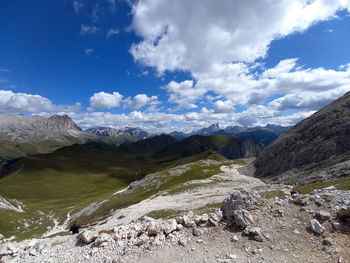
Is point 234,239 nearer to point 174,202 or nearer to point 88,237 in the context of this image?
point 88,237

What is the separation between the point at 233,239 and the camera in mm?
17453

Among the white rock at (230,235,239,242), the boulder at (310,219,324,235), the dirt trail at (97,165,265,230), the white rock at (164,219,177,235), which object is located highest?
the white rock at (164,219,177,235)

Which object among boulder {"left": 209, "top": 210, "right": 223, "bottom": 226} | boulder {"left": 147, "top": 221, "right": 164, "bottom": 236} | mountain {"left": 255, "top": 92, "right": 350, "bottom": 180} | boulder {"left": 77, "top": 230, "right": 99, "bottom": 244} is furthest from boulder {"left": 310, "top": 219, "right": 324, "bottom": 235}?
mountain {"left": 255, "top": 92, "right": 350, "bottom": 180}

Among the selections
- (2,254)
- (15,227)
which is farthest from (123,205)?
(2,254)

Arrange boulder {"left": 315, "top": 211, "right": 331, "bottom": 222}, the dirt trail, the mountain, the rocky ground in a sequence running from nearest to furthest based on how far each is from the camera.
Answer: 1. the rocky ground
2. boulder {"left": 315, "top": 211, "right": 331, "bottom": 222}
3. the dirt trail
4. the mountain

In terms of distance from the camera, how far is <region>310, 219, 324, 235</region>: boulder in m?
16.7

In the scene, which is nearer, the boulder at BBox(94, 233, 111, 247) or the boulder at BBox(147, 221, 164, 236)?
the boulder at BBox(147, 221, 164, 236)

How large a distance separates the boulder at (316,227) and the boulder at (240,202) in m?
4.57

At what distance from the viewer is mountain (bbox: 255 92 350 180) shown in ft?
304

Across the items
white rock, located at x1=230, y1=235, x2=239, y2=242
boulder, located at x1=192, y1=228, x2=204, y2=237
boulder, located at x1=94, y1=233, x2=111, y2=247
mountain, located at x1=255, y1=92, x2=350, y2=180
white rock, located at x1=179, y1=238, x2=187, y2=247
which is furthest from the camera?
mountain, located at x1=255, y1=92, x2=350, y2=180

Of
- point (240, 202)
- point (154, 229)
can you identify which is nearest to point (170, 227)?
point (154, 229)

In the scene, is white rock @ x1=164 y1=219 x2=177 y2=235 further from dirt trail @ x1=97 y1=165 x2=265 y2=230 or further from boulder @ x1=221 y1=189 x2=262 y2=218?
dirt trail @ x1=97 y1=165 x2=265 y2=230

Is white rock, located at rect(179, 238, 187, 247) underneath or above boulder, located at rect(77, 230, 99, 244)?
underneath

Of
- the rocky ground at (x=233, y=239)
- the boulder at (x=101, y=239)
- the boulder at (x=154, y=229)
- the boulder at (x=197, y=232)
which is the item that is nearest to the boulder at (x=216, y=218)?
the rocky ground at (x=233, y=239)
